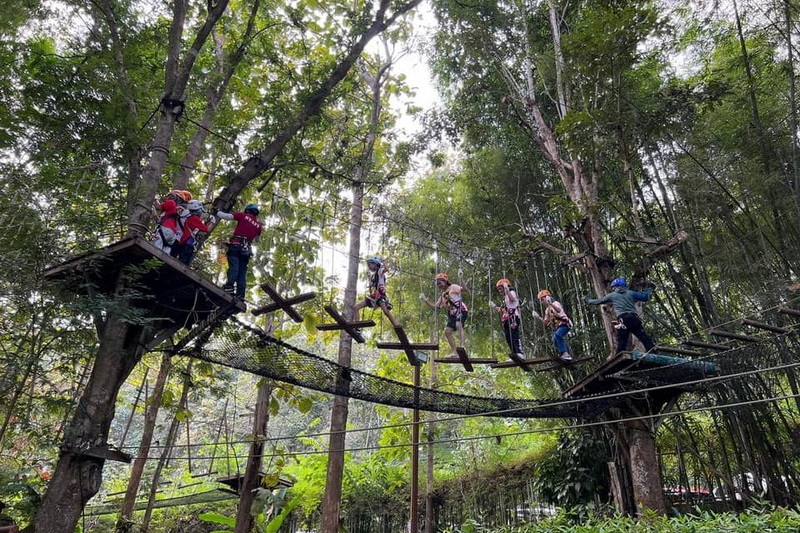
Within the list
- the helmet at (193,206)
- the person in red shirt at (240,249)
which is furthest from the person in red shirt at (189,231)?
the person in red shirt at (240,249)

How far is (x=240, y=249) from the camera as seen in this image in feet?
11.6

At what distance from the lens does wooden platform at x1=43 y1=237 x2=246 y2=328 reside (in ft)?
8.77

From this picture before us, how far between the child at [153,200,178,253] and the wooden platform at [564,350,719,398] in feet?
10.9

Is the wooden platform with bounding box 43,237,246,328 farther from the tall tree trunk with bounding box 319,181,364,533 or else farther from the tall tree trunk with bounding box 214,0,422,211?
the tall tree trunk with bounding box 319,181,364,533

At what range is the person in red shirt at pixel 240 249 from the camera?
3.47 metres

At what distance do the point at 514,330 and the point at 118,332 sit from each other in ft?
10.6

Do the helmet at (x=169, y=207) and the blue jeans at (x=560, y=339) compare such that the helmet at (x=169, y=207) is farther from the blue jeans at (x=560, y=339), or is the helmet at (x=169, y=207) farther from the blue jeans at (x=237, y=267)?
the blue jeans at (x=560, y=339)

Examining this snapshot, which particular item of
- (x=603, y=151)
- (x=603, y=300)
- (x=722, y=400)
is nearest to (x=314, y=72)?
(x=603, y=151)

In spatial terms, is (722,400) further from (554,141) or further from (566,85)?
(566,85)

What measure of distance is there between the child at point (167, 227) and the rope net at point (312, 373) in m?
0.62

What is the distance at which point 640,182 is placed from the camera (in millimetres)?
5641

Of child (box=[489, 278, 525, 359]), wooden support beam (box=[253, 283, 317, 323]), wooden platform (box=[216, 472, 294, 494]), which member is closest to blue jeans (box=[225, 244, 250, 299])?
wooden support beam (box=[253, 283, 317, 323])

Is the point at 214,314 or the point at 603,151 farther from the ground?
the point at 603,151

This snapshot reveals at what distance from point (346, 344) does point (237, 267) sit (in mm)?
1912
